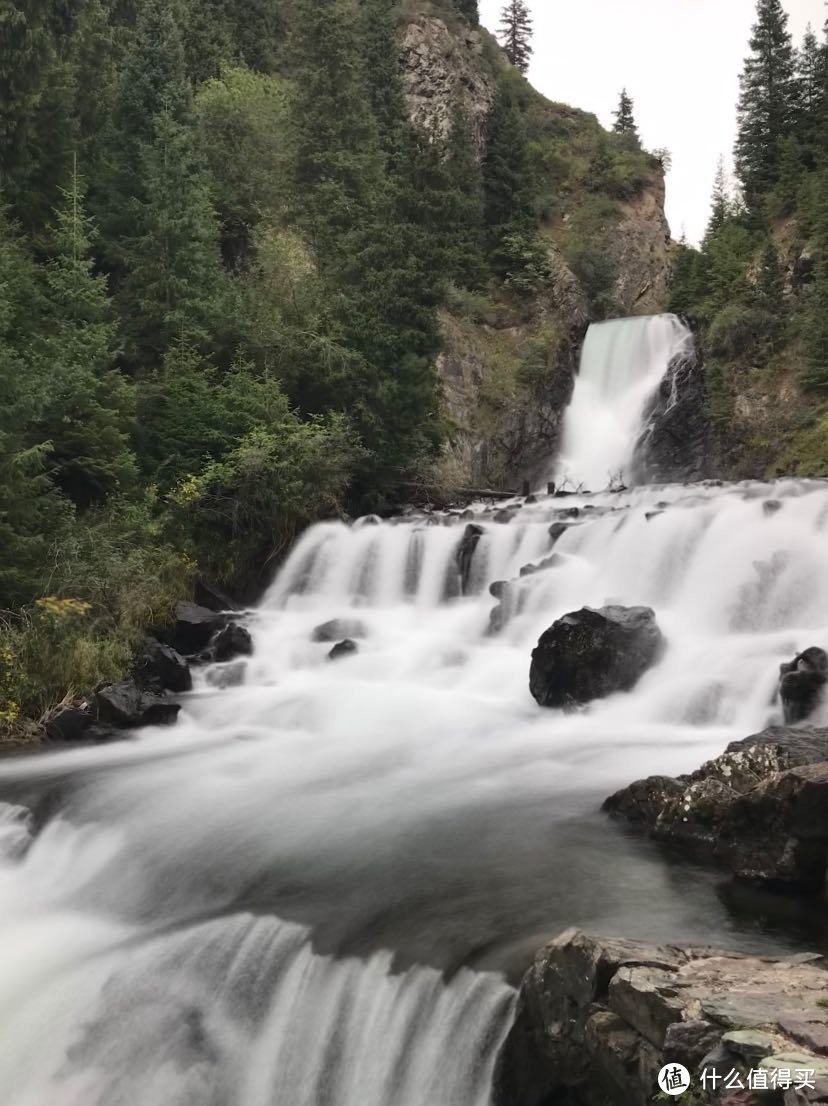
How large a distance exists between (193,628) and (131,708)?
336 centimetres

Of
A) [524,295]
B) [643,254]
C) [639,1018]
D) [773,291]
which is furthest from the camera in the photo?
[643,254]

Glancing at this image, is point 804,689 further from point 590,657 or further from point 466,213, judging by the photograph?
point 466,213

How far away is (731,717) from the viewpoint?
1038cm

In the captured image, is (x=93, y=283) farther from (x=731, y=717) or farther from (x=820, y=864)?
(x=820, y=864)

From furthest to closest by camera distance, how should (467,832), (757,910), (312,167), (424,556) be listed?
(312,167), (424,556), (467,832), (757,910)

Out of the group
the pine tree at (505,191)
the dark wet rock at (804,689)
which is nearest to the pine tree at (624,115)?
the pine tree at (505,191)

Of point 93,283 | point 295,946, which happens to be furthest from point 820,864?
point 93,283

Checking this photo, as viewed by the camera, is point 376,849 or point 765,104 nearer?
point 376,849

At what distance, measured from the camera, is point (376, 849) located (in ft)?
25.1

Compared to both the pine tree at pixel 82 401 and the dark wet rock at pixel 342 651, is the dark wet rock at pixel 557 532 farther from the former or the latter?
the pine tree at pixel 82 401

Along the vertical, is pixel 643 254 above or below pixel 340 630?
above

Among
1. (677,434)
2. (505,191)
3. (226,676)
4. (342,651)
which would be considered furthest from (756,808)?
(505,191)

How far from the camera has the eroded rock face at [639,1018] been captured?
3.79 metres

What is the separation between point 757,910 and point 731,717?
4.61 meters
